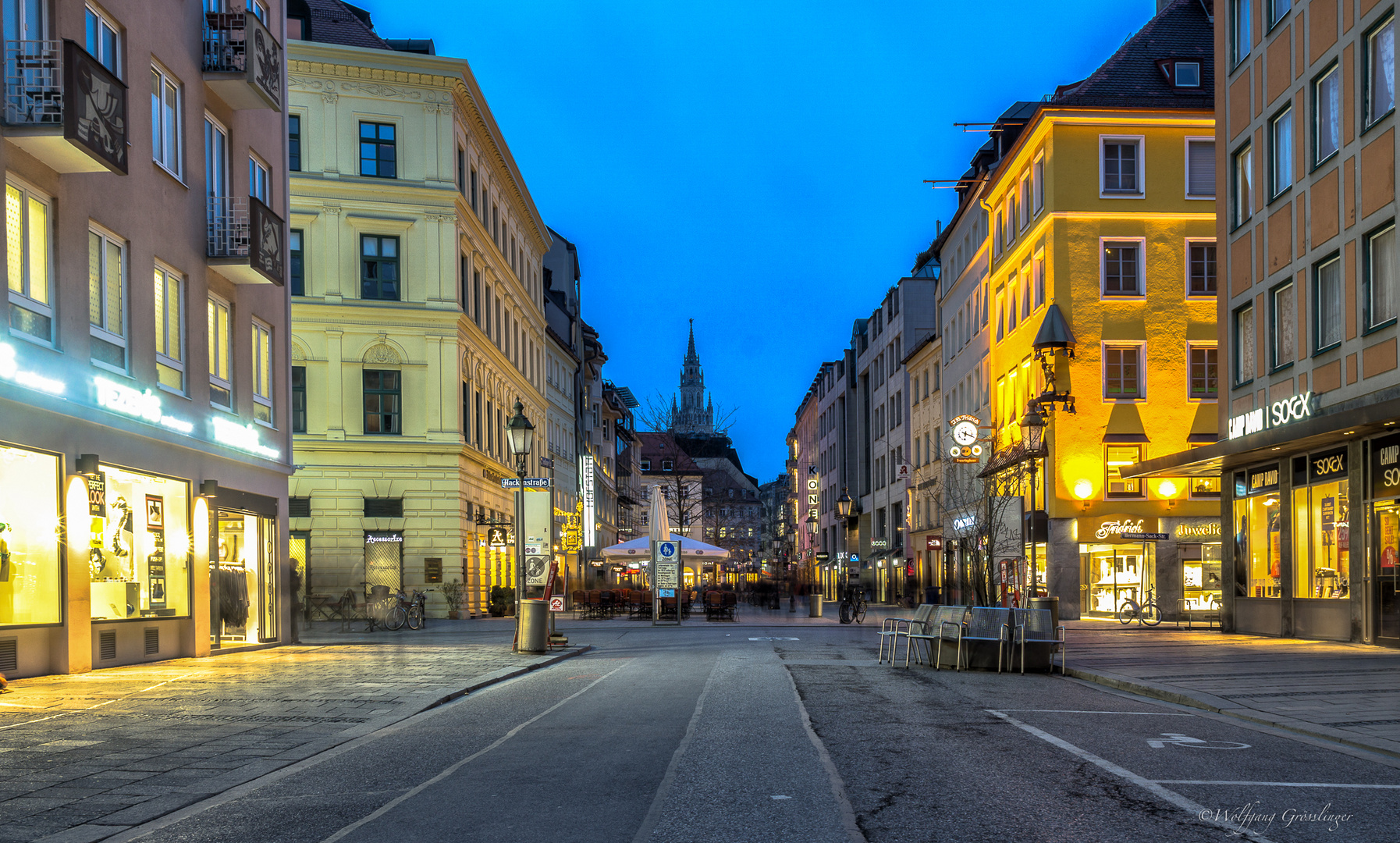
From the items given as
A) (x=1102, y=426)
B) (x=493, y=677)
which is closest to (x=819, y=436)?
(x=1102, y=426)

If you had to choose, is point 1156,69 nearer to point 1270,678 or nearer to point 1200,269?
point 1200,269

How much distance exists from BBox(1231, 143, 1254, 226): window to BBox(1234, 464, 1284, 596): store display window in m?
5.51

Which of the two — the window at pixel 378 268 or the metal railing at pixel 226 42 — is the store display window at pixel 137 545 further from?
the window at pixel 378 268

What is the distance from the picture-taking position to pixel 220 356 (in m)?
24.0

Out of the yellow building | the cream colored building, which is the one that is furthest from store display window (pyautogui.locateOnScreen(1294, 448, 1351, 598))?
the cream colored building

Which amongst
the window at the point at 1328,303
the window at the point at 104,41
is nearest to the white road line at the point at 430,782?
the window at the point at 104,41

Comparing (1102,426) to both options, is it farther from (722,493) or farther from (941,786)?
(722,493)

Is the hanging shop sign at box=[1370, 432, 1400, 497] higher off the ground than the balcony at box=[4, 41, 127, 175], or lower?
lower

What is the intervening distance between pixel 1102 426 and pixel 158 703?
32220 millimetres

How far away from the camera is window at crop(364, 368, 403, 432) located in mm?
40562

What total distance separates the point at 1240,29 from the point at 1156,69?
13.5 meters

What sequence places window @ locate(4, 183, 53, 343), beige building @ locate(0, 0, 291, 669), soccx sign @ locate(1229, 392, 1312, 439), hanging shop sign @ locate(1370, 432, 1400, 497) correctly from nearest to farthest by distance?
window @ locate(4, 183, 53, 343) < beige building @ locate(0, 0, 291, 669) < hanging shop sign @ locate(1370, 432, 1400, 497) < soccx sign @ locate(1229, 392, 1312, 439)

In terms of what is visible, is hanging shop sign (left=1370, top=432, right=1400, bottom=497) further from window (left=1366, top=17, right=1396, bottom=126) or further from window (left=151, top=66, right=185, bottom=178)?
window (left=151, top=66, right=185, bottom=178)

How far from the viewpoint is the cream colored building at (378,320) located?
3984 centimetres
